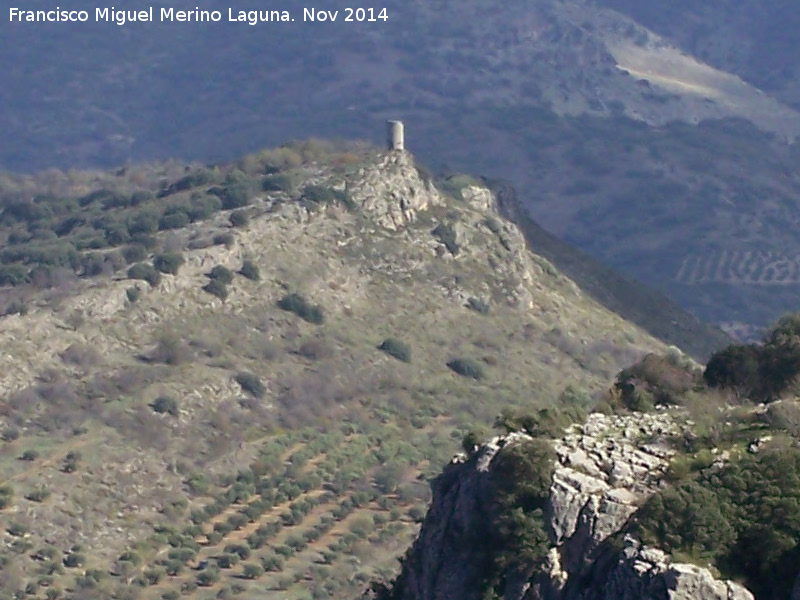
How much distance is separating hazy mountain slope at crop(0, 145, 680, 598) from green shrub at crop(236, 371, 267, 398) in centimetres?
8

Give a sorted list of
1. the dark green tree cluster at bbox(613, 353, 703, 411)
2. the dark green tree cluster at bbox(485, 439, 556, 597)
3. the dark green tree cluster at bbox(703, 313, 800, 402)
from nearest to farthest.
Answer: the dark green tree cluster at bbox(485, 439, 556, 597)
the dark green tree cluster at bbox(613, 353, 703, 411)
the dark green tree cluster at bbox(703, 313, 800, 402)

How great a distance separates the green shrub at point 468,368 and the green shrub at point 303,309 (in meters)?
6.40

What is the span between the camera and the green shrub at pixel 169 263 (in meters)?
87.3

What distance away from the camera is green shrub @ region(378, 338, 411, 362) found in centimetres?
8712

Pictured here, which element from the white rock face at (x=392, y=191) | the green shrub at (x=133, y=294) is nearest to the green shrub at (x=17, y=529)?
the green shrub at (x=133, y=294)

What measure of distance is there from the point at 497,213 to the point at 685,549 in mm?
89650

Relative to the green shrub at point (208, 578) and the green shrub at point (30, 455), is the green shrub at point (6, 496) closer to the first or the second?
the green shrub at point (30, 455)

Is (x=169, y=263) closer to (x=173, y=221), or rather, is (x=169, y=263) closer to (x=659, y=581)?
(x=173, y=221)

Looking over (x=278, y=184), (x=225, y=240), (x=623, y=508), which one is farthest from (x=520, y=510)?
(x=278, y=184)

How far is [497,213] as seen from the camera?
111 metres

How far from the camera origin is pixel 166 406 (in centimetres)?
7738

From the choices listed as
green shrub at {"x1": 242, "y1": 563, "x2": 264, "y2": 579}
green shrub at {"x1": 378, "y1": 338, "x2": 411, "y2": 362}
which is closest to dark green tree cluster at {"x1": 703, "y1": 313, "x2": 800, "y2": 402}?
green shrub at {"x1": 242, "y1": 563, "x2": 264, "y2": 579}

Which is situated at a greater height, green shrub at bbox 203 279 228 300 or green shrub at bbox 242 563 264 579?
green shrub at bbox 203 279 228 300

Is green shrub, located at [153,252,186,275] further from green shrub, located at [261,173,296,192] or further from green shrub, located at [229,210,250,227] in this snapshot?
green shrub, located at [261,173,296,192]
